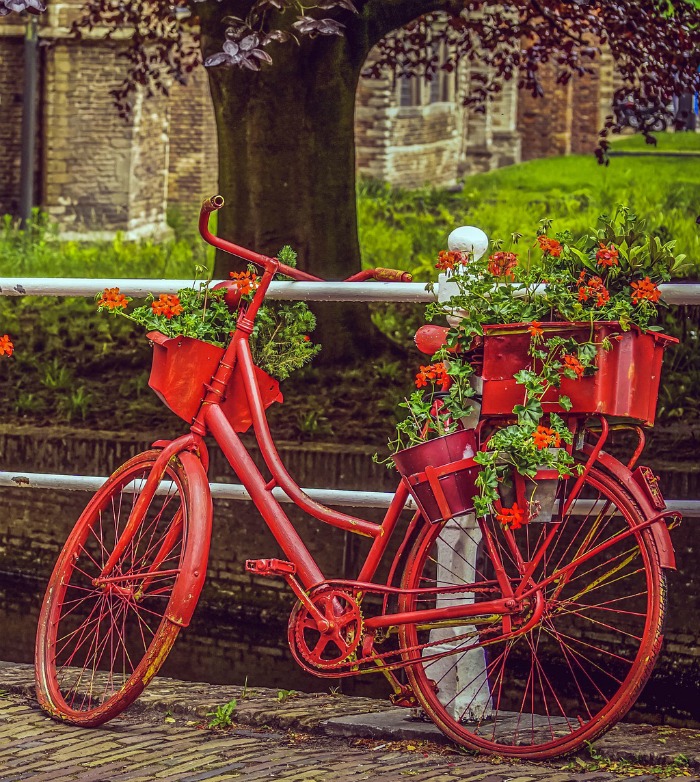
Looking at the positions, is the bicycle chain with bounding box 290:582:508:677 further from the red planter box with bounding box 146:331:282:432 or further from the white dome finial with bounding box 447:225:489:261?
the white dome finial with bounding box 447:225:489:261

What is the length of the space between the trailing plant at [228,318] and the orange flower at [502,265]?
2.02 ft

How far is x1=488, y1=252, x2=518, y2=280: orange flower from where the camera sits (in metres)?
3.79

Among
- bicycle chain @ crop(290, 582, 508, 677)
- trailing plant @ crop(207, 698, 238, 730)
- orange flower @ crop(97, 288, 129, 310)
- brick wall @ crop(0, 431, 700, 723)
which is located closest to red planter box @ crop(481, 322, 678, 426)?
bicycle chain @ crop(290, 582, 508, 677)

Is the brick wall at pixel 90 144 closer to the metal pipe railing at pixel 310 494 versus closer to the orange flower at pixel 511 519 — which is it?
the metal pipe railing at pixel 310 494

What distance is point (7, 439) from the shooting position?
20.7ft

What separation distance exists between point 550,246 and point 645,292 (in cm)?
28

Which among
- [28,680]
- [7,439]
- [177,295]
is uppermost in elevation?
[177,295]

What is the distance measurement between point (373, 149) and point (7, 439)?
19303 mm

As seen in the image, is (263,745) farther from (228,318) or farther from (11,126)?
(11,126)

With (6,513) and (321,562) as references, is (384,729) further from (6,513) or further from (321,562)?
(6,513)

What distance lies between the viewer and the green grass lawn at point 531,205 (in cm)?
1108

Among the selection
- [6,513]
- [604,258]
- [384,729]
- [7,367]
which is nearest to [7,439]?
[6,513]

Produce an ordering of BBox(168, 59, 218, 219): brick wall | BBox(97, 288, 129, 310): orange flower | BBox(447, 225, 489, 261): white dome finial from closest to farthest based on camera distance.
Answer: BBox(447, 225, 489, 261): white dome finial < BBox(97, 288, 129, 310): orange flower < BBox(168, 59, 218, 219): brick wall

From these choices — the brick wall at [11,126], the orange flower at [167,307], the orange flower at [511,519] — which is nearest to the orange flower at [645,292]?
the orange flower at [511,519]
